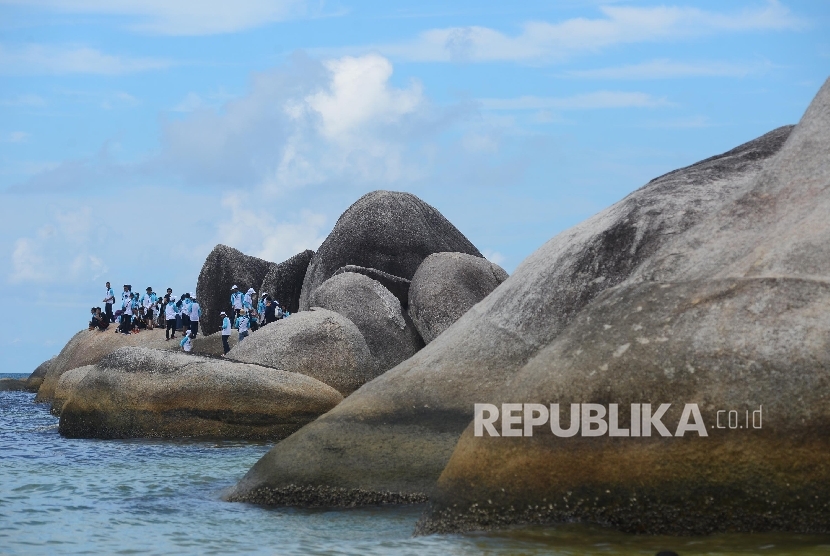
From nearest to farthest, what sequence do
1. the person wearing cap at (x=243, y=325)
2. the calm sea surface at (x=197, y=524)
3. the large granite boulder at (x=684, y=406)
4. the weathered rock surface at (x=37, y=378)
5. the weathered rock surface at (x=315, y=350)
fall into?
the large granite boulder at (x=684, y=406), the calm sea surface at (x=197, y=524), the weathered rock surface at (x=315, y=350), the person wearing cap at (x=243, y=325), the weathered rock surface at (x=37, y=378)

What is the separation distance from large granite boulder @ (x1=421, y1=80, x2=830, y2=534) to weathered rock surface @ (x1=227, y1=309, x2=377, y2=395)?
11170mm

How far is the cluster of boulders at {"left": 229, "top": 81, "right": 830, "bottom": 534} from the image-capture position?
7.01 meters

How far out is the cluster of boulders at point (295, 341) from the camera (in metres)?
16.0

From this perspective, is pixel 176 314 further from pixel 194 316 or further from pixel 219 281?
pixel 219 281

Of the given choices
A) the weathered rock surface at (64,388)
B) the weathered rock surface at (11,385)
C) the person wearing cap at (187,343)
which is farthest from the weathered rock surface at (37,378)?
the weathered rock surface at (64,388)

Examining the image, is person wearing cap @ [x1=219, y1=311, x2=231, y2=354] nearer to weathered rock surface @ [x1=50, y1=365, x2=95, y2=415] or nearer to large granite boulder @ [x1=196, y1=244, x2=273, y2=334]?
weathered rock surface @ [x1=50, y1=365, x2=95, y2=415]

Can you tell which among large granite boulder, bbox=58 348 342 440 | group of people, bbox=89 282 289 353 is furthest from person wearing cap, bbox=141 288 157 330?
large granite boulder, bbox=58 348 342 440

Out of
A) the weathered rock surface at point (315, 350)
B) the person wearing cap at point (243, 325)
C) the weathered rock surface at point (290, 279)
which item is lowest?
the weathered rock surface at point (315, 350)

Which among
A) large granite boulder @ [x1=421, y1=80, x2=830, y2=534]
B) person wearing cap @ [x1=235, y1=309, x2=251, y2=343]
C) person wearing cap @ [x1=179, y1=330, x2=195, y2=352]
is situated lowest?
large granite boulder @ [x1=421, y1=80, x2=830, y2=534]

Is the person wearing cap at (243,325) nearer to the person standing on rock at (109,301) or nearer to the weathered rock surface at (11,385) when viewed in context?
the person standing on rock at (109,301)

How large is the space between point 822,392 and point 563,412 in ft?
5.49

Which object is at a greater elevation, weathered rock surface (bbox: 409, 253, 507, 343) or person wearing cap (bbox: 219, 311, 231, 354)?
weathered rock surface (bbox: 409, 253, 507, 343)

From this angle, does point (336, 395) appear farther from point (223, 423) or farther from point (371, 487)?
point (371, 487)

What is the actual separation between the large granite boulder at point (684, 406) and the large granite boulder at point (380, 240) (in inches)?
828
